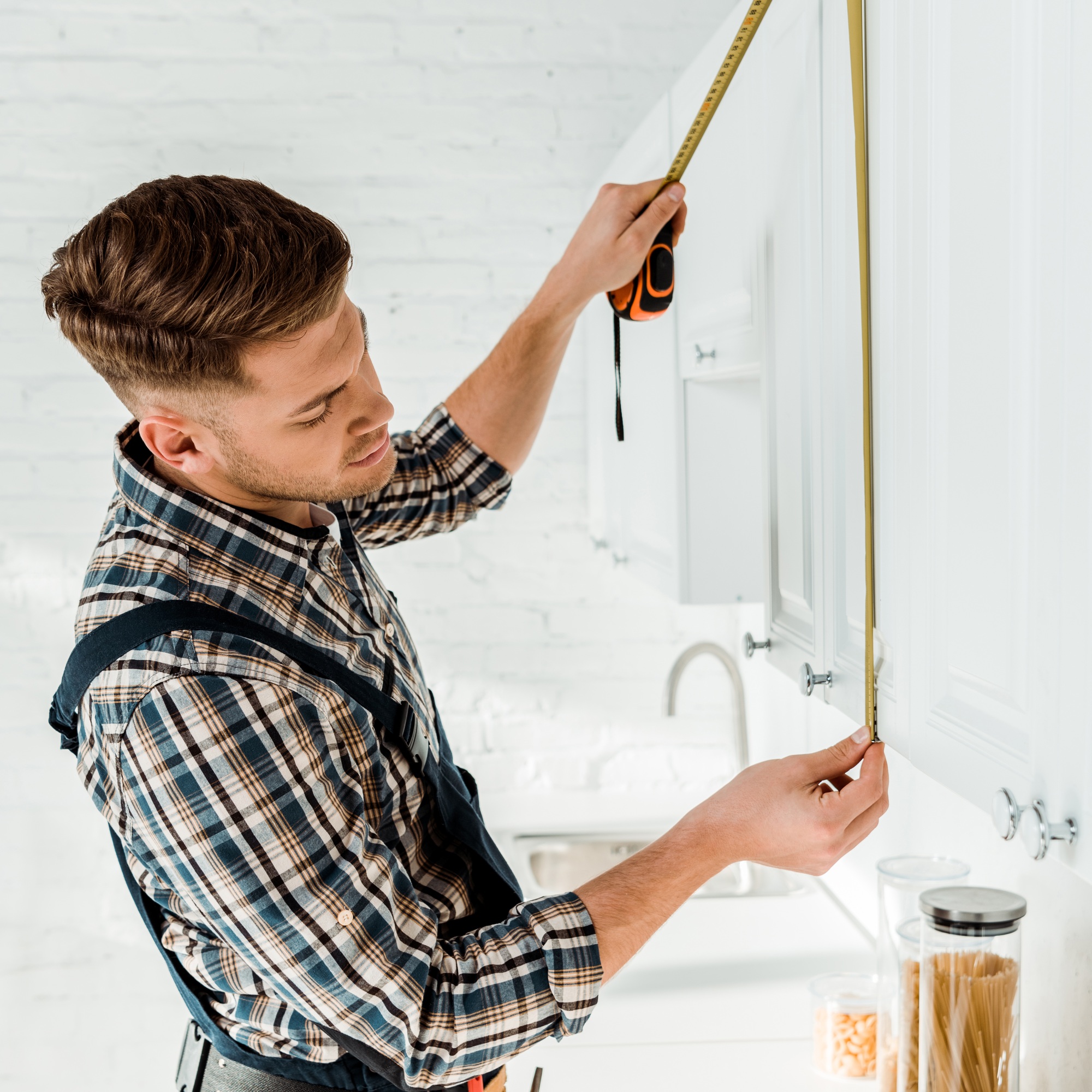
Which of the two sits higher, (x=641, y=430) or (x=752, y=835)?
(x=641, y=430)

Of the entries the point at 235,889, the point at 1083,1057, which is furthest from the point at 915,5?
the point at 1083,1057

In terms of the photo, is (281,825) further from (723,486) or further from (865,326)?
(723,486)

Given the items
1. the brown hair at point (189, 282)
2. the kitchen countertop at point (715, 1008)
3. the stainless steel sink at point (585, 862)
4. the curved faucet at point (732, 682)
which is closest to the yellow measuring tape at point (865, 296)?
the brown hair at point (189, 282)

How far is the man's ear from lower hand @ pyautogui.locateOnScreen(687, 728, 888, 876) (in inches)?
21.4

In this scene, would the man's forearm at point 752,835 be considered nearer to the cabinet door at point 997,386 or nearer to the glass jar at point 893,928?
the cabinet door at point 997,386

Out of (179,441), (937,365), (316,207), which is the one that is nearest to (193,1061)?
(179,441)

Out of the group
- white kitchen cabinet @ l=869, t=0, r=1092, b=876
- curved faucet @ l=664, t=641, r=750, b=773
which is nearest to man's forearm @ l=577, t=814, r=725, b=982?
white kitchen cabinet @ l=869, t=0, r=1092, b=876

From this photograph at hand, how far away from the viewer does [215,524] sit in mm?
985

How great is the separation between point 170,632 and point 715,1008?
3.31 feet

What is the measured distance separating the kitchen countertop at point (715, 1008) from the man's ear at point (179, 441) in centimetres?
87

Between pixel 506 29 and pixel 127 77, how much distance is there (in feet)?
2.50

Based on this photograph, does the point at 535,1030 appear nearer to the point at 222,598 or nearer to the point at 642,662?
the point at 222,598

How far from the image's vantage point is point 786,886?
2.04 metres

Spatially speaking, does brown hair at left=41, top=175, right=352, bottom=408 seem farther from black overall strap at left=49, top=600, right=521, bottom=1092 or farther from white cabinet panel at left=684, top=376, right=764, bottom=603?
white cabinet panel at left=684, top=376, right=764, bottom=603
